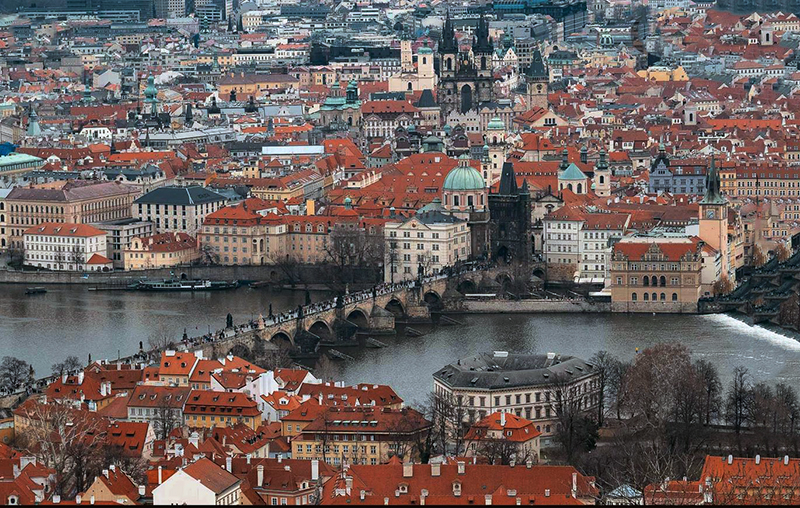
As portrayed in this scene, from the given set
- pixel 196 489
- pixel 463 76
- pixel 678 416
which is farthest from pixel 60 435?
pixel 463 76

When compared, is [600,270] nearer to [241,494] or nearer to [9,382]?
[9,382]

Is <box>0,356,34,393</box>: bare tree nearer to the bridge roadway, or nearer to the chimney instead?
the bridge roadway

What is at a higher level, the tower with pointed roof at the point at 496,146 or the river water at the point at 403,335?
the tower with pointed roof at the point at 496,146

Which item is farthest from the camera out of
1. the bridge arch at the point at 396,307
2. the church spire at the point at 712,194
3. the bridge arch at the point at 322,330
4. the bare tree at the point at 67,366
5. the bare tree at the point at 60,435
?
the church spire at the point at 712,194

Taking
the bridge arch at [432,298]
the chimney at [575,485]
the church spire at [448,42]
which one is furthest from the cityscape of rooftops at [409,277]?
the church spire at [448,42]

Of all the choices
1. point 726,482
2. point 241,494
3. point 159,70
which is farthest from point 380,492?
point 159,70

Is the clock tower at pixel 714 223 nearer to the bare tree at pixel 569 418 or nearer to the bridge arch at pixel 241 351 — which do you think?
the bridge arch at pixel 241 351
